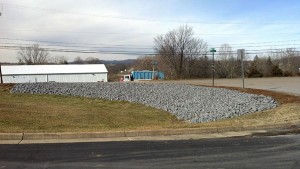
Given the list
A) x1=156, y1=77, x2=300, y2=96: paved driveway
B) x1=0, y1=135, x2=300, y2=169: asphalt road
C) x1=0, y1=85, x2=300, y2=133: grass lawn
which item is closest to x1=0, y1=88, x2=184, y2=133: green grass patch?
x1=0, y1=85, x2=300, y2=133: grass lawn

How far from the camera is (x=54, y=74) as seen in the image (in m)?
93.2

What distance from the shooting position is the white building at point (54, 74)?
9150cm

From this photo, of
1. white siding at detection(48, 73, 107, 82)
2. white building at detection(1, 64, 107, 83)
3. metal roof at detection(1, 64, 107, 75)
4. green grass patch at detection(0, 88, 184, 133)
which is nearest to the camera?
green grass patch at detection(0, 88, 184, 133)

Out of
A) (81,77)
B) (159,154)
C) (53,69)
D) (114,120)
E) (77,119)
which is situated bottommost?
(114,120)

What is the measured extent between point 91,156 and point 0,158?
1.73 meters

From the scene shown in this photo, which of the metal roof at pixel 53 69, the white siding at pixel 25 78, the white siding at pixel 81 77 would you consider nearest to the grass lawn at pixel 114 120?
the white siding at pixel 81 77

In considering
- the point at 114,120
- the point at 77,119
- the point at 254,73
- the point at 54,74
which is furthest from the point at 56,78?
the point at 77,119

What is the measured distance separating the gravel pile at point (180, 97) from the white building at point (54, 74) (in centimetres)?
6251

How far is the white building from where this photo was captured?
91.5 m

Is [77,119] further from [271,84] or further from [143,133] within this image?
[271,84]

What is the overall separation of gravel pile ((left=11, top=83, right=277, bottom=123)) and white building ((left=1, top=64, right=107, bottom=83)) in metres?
62.5

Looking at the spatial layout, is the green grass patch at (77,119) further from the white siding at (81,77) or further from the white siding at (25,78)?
the white siding at (81,77)

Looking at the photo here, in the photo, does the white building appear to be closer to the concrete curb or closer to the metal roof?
the metal roof

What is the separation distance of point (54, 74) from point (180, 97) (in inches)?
2852
